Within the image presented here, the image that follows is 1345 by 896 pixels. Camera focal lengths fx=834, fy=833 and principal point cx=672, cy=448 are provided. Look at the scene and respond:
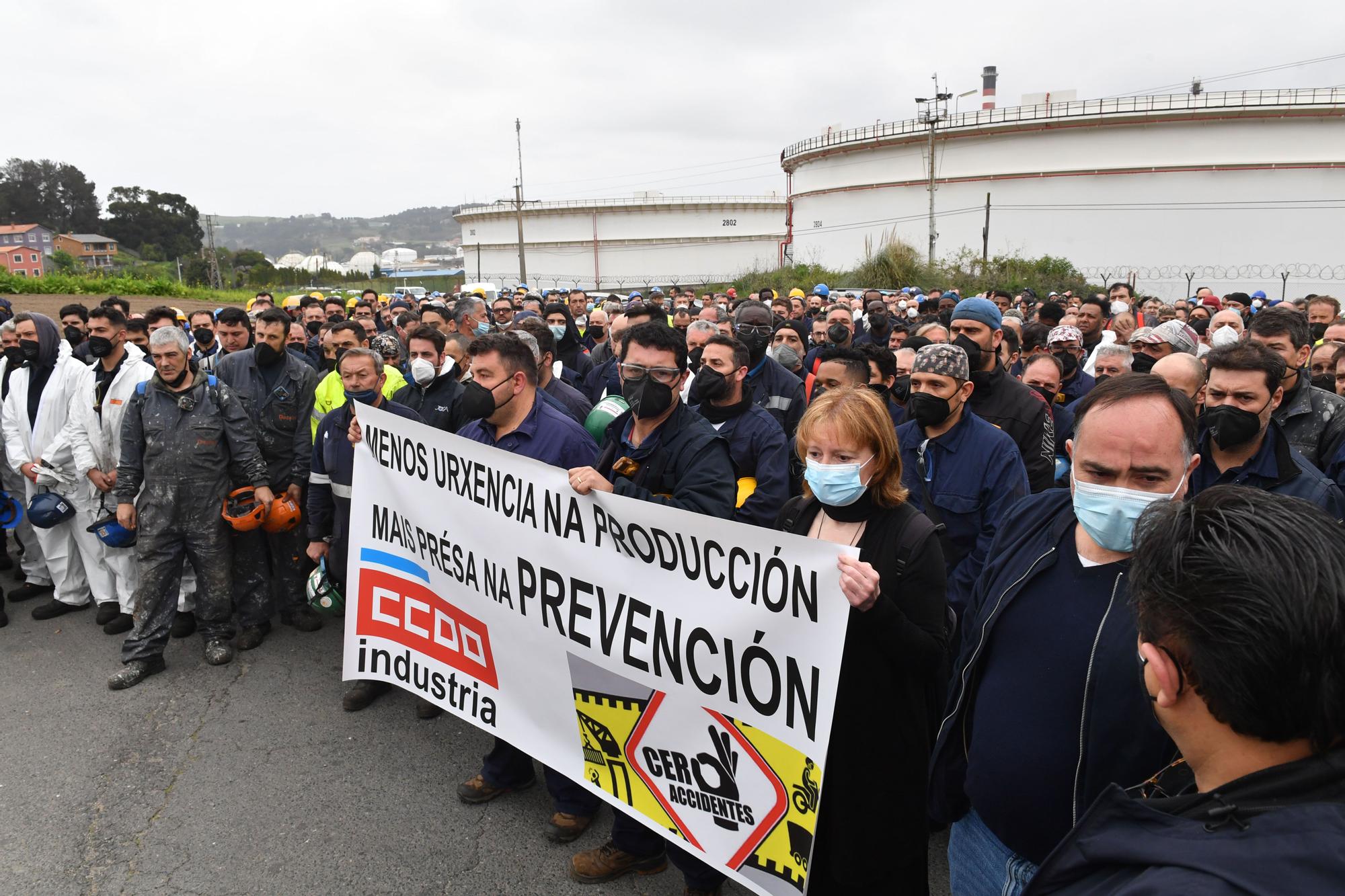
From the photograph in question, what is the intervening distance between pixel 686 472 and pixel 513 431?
41.3 inches

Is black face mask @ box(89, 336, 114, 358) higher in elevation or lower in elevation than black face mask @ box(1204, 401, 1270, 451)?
higher

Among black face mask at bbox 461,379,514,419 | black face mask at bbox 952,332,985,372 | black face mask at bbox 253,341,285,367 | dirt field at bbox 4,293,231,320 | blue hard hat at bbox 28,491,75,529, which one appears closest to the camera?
black face mask at bbox 461,379,514,419

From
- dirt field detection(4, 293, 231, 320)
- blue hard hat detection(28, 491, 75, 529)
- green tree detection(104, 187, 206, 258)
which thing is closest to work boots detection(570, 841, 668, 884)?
blue hard hat detection(28, 491, 75, 529)

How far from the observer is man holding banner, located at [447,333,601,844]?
397 cm

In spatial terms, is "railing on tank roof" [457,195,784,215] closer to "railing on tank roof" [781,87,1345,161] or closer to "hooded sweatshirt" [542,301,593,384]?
"railing on tank roof" [781,87,1345,161]

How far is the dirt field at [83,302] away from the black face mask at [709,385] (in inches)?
743

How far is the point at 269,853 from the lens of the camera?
11.9 ft

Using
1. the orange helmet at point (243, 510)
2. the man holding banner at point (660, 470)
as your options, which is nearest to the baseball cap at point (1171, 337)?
the man holding banner at point (660, 470)

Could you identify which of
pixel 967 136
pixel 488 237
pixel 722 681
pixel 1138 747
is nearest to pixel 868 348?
pixel 722 681

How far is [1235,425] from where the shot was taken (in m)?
3.33

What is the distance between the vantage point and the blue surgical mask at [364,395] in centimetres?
512

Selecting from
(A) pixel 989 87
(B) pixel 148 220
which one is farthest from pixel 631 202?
(B) pixel 148 220

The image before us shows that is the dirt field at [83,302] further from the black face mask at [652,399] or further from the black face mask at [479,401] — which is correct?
the black face mask at [652,399]

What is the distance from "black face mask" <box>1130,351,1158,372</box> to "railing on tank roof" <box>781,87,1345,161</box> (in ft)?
120
